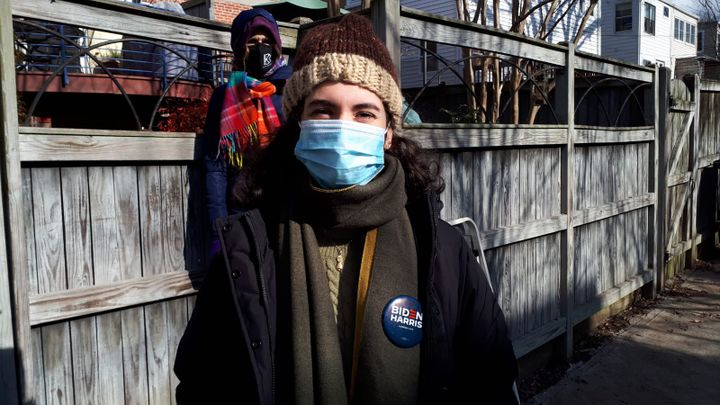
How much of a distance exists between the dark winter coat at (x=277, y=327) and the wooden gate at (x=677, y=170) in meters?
6.39

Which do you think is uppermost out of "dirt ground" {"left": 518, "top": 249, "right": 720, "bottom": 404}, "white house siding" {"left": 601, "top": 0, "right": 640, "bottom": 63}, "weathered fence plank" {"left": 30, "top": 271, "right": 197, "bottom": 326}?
"white house siding" {"left": 601, "top": 0, "right": 640, "bottom": 63}

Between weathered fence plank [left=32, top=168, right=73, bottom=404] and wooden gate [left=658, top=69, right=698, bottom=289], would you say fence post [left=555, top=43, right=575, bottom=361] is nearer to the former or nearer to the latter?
wooden gate [left=658, top=69, right=698, bottom=289]

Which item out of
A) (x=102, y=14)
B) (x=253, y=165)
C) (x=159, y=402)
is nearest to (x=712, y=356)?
(x=159, y=402)

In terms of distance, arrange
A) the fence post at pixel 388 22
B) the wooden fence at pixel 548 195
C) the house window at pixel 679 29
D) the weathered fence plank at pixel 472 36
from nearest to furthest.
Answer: the fence post at pixel 388 22
the weathered fence plank at pixel 472 36
the wooden fence at pixel 548 195
the house window at pixel 679 29

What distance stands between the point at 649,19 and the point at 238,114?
103ft

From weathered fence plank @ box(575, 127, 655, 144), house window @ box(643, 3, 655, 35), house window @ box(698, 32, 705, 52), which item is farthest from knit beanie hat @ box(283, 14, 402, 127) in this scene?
house window @ box(698, 32, 705, 52)

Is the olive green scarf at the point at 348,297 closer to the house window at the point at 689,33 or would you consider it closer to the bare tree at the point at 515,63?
the bare tree at the point at 515,63

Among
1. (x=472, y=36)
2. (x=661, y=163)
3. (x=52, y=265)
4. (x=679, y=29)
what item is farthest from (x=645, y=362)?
(x=679, y=29)

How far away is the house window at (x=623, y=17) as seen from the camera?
28844mm

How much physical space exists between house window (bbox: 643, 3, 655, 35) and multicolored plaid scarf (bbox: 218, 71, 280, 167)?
30.3m

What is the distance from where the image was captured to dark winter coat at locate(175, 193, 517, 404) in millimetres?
1624

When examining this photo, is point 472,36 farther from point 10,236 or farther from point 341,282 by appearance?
point 10,236

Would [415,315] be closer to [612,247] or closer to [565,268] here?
[565,268]

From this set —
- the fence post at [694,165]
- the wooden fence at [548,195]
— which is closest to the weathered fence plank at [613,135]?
the wooden fence at [548,195]
